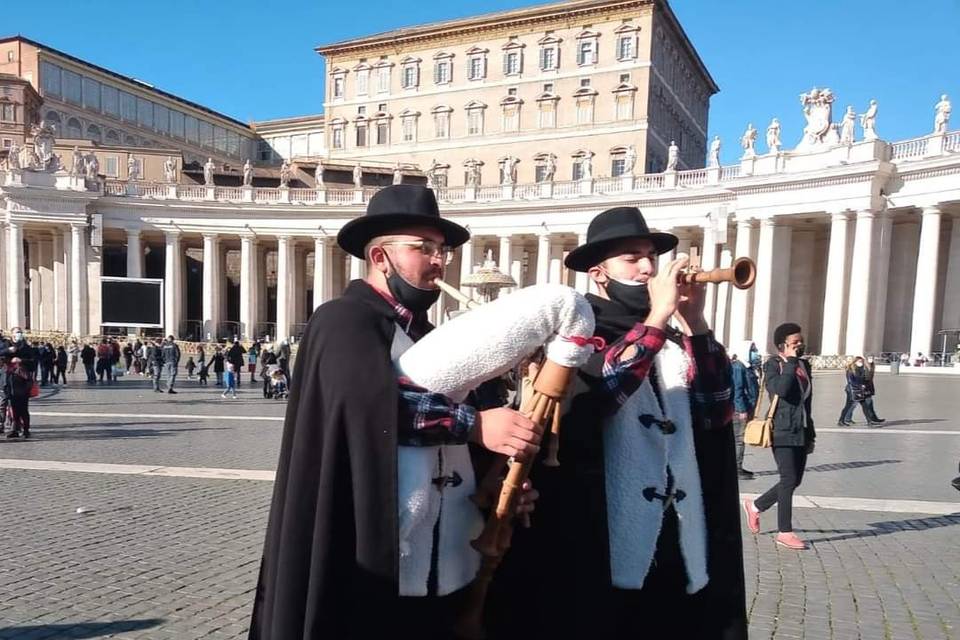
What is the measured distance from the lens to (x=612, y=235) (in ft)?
7.66

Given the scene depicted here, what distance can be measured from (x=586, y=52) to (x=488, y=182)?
12.0 meters

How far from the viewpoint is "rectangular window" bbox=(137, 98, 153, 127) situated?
61.0 m

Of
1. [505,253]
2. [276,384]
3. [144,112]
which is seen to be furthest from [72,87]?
[276,384]

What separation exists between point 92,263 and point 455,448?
45.0 m

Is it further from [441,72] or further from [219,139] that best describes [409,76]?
[219,139]

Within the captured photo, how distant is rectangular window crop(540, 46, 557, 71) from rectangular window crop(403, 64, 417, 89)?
10.9m

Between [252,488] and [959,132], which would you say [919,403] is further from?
[252,488]

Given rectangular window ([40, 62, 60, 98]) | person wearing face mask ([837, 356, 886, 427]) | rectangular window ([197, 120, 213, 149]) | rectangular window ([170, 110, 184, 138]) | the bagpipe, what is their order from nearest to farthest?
the bagpipe < person wearing face mask ([837, 356, 886, 427]) < rectangular window ([40, 62, 60, 98]) < rectangular window ([170, 110, 184, 138]) < rectangular window ([197, 120, 213, 149])

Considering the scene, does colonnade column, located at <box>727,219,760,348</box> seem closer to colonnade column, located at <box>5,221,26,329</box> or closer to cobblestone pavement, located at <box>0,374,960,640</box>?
cobblestone pavement, located at <box>0,374,960,640</box>

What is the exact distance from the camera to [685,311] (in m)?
2.36

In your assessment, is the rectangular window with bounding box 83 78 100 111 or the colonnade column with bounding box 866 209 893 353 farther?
the rectangular window with bounding box 83 78 100 111

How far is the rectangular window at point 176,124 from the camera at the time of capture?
208 feet

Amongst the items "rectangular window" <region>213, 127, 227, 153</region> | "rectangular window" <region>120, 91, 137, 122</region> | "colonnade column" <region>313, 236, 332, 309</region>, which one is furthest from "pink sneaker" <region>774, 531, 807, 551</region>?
"rectangular window" <region>213, 127, 227, 153</region>

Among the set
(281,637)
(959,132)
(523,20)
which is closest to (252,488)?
(281,637)
